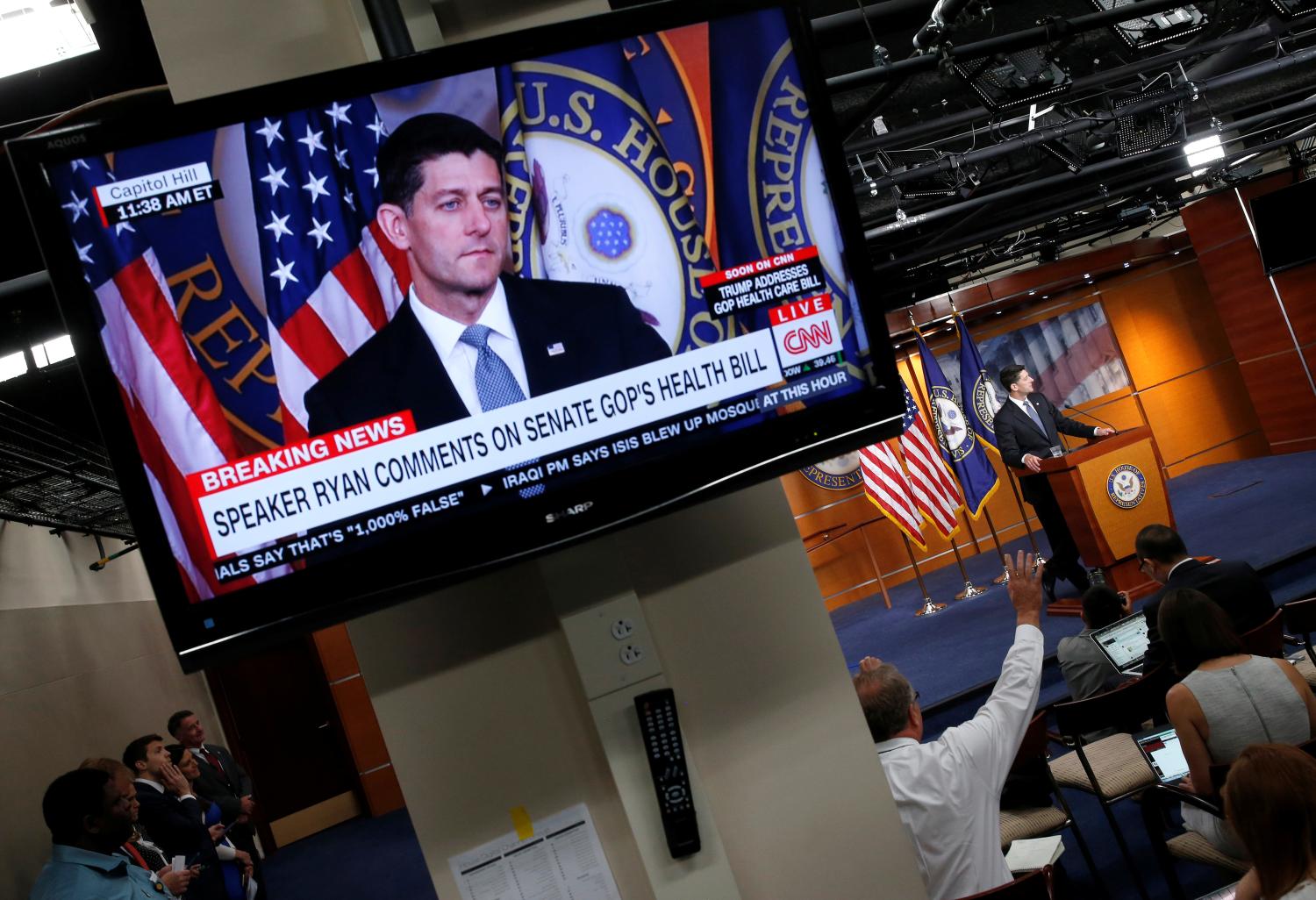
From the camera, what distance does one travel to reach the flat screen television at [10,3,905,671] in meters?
1.59

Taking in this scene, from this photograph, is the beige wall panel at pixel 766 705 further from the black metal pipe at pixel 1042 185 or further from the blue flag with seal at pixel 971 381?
the blue flag with seal at pixel 971 381

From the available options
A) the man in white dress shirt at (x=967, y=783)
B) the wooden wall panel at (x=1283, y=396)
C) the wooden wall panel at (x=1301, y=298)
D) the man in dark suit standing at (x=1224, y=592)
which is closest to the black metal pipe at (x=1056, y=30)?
the man in dark suit standing at (x=1224, y=592)

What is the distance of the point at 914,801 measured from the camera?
2.63m

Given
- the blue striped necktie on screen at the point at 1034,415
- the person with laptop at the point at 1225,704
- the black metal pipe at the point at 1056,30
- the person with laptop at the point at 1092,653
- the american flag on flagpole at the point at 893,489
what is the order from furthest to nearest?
the american flag on flagpole at the point at 893,489
the blue striped necktie on screen at the point at 1034,415
the black metal pipe at the point at 1056,30
the person with laptop at the point at 1092,653
the person with laptop at the point at 1225,704

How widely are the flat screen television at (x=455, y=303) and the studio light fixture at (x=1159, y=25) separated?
18.6ft

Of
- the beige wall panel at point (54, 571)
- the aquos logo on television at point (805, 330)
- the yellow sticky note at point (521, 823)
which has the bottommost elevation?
the yellow sticky note at point (521, 823)

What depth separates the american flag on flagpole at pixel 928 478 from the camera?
35.7 feet

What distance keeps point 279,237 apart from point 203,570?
1.79 ft

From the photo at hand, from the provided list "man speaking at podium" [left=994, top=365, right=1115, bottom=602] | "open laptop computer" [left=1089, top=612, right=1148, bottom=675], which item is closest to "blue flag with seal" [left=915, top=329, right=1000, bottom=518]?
"man speaking at podium" [left=994, top=365, right=1115, bottom=602]

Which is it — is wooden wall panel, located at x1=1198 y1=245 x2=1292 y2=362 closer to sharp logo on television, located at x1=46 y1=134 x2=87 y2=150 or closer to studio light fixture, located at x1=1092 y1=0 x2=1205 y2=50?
studio light fixture, located at x1=1092 y1=0 x2=1205 y2=50

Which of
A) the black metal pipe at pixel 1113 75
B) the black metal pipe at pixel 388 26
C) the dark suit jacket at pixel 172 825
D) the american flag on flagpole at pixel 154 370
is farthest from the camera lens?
the black metal pipe at pixel 1113 75

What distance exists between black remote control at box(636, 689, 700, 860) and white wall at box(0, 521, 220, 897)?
5.84 metres

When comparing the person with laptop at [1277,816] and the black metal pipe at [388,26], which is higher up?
the black metal pipe at [388,26]

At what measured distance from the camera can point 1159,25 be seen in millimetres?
6570
